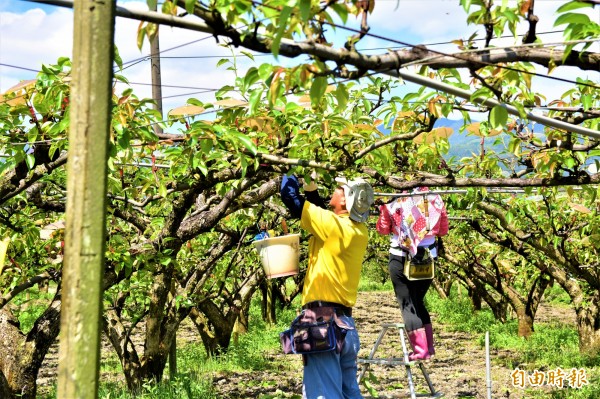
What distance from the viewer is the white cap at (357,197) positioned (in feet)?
14.4

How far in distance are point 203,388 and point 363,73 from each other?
6211 millimetres

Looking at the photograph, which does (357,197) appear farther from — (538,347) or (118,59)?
(538,347)

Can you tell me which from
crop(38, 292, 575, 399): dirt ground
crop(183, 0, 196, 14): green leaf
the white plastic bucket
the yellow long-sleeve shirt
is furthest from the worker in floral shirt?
crop(183, 0, 196, 14): green leaf

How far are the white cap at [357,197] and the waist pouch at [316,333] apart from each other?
2.14 ft

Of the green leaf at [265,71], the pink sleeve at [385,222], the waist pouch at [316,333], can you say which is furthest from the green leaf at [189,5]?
the pink sleeve at [385,222]

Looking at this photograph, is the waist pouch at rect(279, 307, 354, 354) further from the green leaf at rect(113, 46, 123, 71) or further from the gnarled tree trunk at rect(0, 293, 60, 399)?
the green leaf at rect(113, 46, 123, 71)

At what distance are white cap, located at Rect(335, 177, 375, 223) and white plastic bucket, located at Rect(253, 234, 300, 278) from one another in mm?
432

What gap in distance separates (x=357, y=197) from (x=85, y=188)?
270cm

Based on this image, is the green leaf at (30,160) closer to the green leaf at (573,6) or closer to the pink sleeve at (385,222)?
the green leaf at (573,6)

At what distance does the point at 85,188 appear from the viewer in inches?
74.5

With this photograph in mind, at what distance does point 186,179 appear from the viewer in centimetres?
480

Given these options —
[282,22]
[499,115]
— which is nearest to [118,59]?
[282,22]

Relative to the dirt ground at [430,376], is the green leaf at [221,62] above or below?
above

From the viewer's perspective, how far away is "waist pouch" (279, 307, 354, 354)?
421cm
